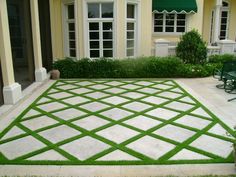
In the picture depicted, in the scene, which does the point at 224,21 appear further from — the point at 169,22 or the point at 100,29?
the point at 100,29

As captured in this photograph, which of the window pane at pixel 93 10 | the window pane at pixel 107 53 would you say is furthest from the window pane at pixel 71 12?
the window pane at pixel 107 53

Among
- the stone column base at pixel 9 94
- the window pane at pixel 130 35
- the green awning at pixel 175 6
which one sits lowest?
the stone column base at pixel 9 94

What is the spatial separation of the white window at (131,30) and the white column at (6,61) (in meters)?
6.58

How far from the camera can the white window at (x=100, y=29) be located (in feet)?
39.2

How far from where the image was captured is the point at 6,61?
7.05m

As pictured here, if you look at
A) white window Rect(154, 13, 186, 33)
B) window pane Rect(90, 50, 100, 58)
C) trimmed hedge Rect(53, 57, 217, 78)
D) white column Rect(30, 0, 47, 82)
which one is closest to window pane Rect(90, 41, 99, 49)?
window pane Rect(90, 50, 100, 58)

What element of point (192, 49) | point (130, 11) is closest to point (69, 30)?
point (130, 11)

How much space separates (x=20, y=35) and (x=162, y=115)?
7659mm

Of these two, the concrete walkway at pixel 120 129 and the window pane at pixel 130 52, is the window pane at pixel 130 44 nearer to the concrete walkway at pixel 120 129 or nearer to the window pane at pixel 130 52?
the window pane at pixel 130 52

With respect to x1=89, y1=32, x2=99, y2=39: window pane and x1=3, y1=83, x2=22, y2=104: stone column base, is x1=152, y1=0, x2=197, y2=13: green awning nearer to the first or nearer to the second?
x1=89, y1=32, x2=99, y2=39: window pane

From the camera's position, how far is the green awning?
13930mm

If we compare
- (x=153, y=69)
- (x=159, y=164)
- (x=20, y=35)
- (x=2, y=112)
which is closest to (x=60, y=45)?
(x=20, y=35)

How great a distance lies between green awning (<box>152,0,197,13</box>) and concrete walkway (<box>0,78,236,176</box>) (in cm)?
637

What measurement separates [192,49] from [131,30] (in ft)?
10.2
